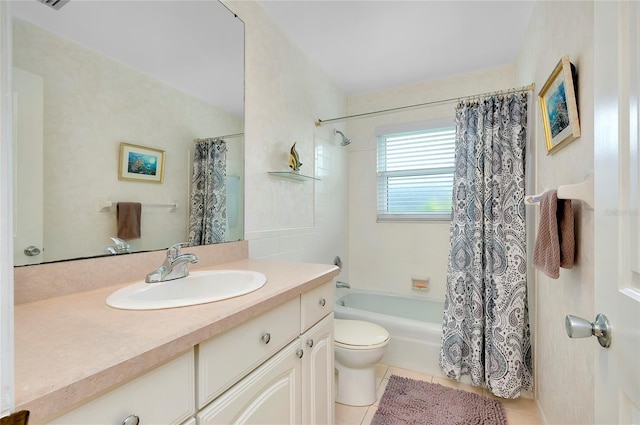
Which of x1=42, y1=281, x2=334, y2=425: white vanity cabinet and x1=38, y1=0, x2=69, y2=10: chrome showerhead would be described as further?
x1=38, y1=0, x2=69, y2=10: chrome showerhead

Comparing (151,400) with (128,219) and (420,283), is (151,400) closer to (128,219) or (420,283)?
(128,219)

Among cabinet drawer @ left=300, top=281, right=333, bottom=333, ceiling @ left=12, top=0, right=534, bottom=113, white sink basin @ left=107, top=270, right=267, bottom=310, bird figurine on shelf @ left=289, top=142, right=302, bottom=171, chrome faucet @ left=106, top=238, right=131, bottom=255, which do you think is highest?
ceiling @ left=12, top=0, right=534, bottom=113

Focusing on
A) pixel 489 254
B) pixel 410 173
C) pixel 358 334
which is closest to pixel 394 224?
pixel 410 173

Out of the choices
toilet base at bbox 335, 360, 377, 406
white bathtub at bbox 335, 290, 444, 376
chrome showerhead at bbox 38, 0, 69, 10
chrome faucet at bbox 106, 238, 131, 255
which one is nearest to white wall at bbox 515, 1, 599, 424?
white bathtub at bbox 335, 290, 444, 376

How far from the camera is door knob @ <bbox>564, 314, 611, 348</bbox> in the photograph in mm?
556

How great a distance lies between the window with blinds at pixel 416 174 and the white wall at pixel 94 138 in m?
2.04

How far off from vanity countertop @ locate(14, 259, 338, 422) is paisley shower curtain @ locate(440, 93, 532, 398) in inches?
57.9

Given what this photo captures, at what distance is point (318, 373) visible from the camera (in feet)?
3.98

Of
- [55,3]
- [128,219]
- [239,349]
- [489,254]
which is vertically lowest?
[239,349]

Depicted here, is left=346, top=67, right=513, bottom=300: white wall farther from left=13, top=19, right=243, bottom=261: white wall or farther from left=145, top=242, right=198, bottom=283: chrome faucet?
left=145, top=242, right=198, bottom=283: chrome faucet

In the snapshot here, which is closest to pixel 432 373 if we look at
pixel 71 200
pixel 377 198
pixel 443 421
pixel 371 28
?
pixel 443 421

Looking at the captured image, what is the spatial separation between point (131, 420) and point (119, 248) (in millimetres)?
693

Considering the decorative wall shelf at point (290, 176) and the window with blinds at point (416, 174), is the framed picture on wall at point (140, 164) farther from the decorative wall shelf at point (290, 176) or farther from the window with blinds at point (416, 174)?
the window with blinds at point (416, 174)

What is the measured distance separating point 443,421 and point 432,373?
46 centimetres
